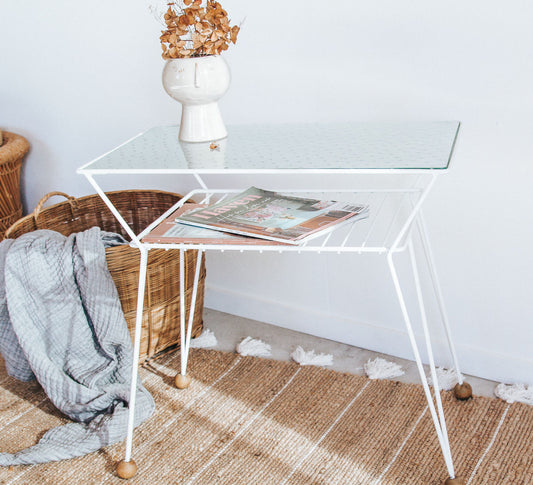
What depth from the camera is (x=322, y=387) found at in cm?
167

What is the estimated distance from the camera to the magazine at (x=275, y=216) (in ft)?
4.09

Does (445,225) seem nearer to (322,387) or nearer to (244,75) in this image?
(322,387)

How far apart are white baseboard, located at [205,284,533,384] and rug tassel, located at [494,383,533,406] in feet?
0.09

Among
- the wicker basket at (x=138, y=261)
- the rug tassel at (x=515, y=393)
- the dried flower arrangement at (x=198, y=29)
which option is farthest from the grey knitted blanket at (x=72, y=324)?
the rug tassel at (x=515, y=393)

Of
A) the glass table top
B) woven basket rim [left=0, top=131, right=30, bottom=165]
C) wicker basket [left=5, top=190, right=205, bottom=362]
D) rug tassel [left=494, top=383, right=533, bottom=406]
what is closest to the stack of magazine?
the glass table top

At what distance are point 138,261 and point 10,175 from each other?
862mm

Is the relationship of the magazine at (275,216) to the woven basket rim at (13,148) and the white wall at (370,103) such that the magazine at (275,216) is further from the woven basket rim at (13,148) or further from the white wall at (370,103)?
the woven basket rim at (13,148)

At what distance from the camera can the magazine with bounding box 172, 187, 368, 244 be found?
1246 millimetres

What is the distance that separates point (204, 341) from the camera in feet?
6.24

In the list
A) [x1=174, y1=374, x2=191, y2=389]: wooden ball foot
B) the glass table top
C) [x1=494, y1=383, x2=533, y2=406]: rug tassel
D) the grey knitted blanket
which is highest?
the glass table top

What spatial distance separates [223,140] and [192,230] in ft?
0.80

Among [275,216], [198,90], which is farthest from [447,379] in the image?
[198,90]

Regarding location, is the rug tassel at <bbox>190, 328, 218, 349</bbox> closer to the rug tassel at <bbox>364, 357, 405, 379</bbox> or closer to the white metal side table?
the white metal side table

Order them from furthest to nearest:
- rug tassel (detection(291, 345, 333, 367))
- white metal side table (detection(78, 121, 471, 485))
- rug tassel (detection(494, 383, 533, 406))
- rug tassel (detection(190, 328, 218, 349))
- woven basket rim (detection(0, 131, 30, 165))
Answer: woven basket rim (detection(0, 131, 30, 165)) → rug tassel (detection(190, 328, 218, 349)) → rug tassel (detection(291, 345, 333, 367)) → rug tassel (detection(494, 383, 533, 406)) → white metal side table (detection(78, 121, 471, 485))
